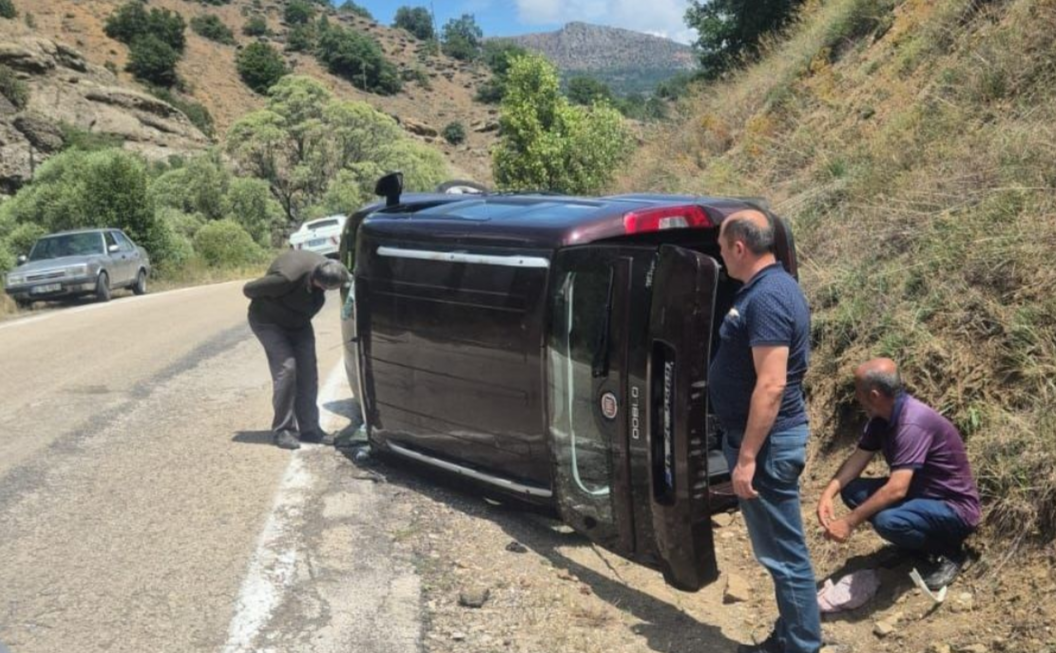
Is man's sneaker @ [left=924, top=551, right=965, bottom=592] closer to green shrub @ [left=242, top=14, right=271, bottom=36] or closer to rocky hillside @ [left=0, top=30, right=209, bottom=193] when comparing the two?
rocky hillside @ [left=0, top=30, right=209, bottom=193]

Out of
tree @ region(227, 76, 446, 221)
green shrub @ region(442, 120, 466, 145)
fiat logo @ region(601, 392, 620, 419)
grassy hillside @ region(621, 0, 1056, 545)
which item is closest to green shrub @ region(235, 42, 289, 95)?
green shrub @ region(442, 120, 466, 145)

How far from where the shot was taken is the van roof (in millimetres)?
4816

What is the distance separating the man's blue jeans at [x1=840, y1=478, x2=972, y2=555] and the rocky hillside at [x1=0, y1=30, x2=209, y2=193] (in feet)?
148

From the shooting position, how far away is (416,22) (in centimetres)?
15125

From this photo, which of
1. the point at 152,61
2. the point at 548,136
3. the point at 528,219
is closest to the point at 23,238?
the point at 548,136

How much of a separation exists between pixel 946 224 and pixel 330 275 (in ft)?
14.2

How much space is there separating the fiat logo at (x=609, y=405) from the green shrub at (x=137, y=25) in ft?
285

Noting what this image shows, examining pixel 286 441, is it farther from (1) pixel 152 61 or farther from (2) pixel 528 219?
(1) pixel 152 61

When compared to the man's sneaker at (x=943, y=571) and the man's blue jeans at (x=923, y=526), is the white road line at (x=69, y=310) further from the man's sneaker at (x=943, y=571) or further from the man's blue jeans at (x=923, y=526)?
the man's sneaker at (x=943, y=571)

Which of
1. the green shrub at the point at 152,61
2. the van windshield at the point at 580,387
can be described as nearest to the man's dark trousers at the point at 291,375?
the van windshield at the point at 580,387

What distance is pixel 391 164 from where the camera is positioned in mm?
50438

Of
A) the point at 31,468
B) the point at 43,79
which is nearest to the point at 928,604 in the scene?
the point at 31,468

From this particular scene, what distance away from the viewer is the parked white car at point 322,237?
2772 cm

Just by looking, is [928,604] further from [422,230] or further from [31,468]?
[31,468]
